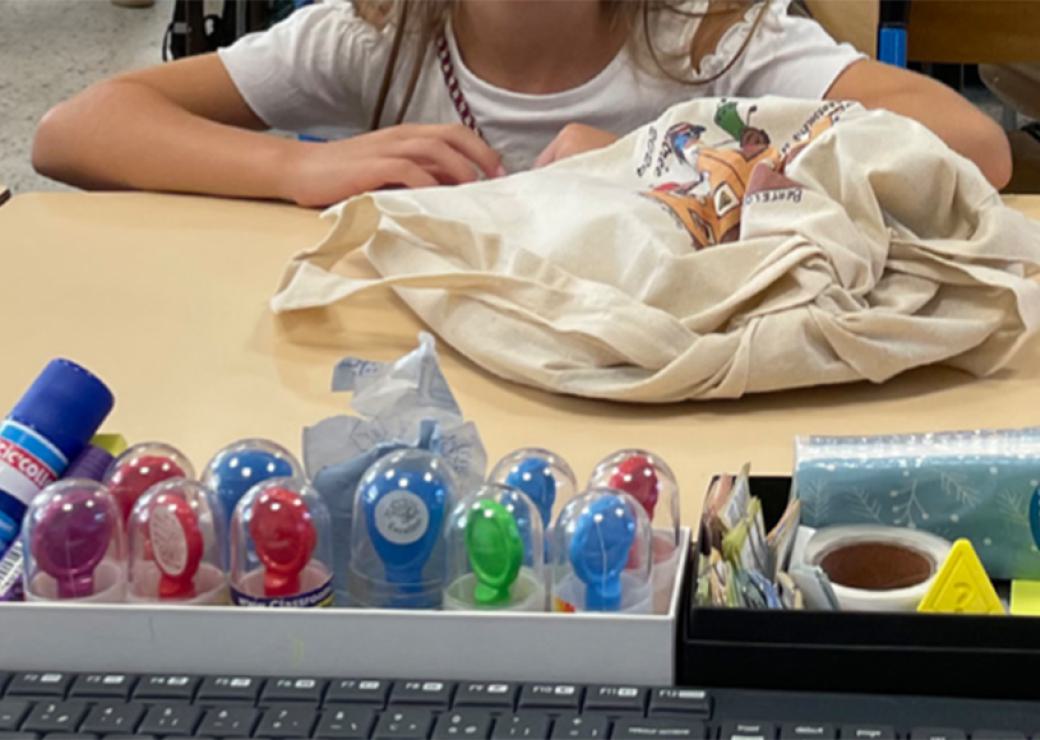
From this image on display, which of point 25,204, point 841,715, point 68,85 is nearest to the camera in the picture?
point 841,715

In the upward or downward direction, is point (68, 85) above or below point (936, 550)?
below

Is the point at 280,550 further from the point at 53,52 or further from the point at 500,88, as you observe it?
the point at 53,52

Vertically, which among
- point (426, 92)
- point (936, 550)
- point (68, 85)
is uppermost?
point (936, 550)

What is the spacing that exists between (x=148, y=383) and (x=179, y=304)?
13cm

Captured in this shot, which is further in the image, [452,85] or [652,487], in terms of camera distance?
[452,85]

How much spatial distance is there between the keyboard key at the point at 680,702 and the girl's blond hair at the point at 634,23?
0.85 meters

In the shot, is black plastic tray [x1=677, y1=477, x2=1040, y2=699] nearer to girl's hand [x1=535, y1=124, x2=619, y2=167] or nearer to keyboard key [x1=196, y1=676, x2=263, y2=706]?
keyboard key [x1=196, y1=676, x2=263, y2=706]

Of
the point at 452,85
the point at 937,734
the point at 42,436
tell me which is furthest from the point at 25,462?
the point at 452,85

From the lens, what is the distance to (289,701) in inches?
20.1

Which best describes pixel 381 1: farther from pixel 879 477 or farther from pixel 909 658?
pixel 909 658

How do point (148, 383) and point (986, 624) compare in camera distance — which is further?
point (148, 383)

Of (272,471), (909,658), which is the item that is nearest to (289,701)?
(272,471)

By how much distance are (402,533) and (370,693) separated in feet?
0.18

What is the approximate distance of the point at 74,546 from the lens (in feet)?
1.74
